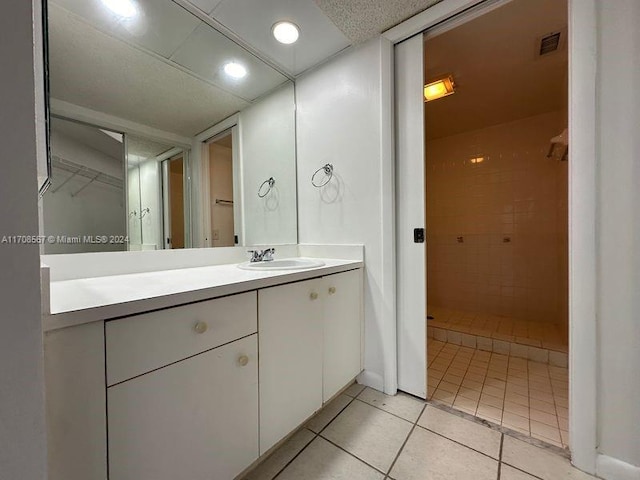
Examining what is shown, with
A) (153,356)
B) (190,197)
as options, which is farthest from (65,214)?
(153,356)

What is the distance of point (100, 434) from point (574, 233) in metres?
1.61

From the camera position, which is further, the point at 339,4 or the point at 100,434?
the point at 339,4

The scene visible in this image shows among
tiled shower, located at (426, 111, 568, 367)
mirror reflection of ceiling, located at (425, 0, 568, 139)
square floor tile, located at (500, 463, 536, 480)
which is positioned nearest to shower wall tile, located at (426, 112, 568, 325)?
tiled shower, located at (426, 111, 568, 367)

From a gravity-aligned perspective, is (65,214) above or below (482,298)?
above

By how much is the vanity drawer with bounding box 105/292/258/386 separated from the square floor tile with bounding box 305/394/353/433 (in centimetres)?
68

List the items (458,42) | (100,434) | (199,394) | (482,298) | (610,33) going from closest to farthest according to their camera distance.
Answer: (100,434) → (199,394) → (610,33) → (458,42) → (482,298)

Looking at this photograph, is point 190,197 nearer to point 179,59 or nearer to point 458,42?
point 179,59

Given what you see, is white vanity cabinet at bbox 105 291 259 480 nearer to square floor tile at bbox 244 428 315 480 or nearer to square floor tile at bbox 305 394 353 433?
square floor tile at bbox 244 428 315 480

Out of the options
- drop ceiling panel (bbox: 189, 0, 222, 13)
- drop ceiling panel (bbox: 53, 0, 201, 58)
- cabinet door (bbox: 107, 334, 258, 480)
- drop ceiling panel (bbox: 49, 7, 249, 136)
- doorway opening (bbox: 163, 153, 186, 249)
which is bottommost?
cabinet door (bbox: 107, 334, 258, 480)

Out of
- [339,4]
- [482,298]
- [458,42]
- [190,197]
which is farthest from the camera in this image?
[482,298]

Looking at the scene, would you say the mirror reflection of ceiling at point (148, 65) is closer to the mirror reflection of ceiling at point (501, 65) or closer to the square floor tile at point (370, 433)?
the mirror reflection of ceiling at point (501, 65)

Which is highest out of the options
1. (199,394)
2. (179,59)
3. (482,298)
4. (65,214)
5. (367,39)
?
(367,39)

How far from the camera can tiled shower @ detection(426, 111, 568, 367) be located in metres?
2.36

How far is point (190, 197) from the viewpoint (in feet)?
4.61
